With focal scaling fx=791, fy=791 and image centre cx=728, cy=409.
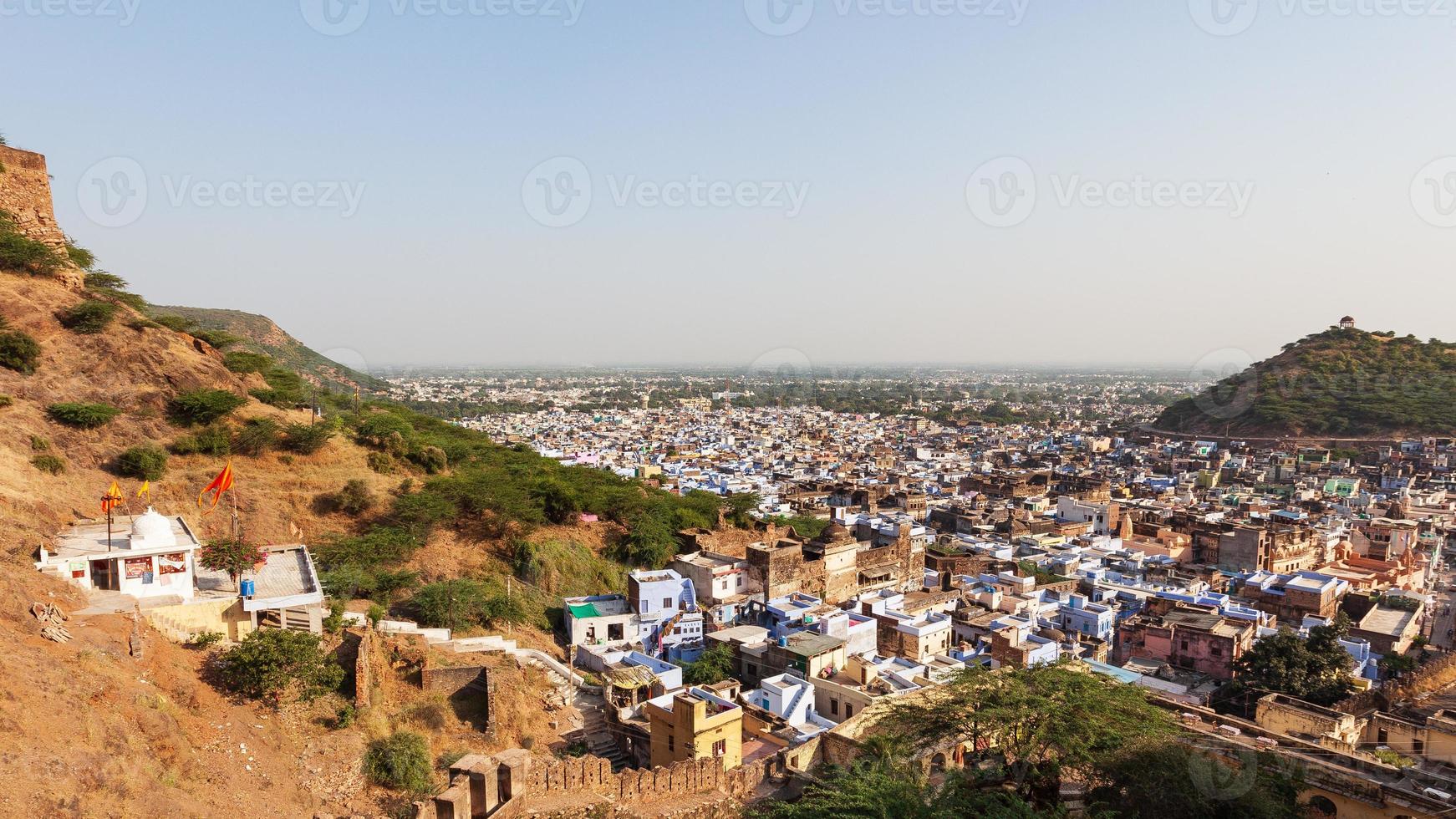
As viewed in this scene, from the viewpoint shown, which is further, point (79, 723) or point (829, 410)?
point (829, 410)

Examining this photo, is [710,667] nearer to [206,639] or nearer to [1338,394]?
[206,639]

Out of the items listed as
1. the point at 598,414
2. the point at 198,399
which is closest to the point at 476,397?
the point at 598,414

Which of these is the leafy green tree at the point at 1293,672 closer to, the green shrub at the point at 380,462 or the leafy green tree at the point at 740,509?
the leafy green tree at the point at 740,509

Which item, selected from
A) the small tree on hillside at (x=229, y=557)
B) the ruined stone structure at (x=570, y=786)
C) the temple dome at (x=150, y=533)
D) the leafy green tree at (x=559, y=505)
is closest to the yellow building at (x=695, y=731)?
the ruined stone structure at (x=570, y=786)

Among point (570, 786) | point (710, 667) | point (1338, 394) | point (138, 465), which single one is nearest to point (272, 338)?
point (138, 465)

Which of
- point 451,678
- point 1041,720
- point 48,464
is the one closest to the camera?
point 1041,720

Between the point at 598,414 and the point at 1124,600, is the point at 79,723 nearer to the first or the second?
the point at 1124,600
